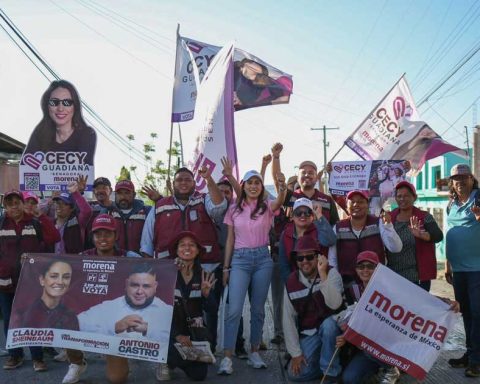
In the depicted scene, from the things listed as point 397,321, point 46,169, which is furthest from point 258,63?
point 397,321

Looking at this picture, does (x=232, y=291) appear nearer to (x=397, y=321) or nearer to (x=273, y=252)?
(x=273, y=252)

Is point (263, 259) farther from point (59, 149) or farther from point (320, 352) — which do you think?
point (59, 149)

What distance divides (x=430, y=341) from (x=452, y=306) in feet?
1.21

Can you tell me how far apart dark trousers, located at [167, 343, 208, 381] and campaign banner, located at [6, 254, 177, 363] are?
35 cm

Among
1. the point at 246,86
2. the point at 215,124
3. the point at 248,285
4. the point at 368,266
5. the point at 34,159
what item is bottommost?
the point at 248,285

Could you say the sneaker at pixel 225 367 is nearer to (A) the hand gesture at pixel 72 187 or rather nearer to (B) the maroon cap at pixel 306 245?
(B) the maroon cap at pixel 306 245

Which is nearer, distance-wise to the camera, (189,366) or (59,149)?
(189,366)

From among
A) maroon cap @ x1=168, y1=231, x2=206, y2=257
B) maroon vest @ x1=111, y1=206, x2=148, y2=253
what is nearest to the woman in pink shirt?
maroon cap @ x1=168, y1=231, x2=206, y2=257

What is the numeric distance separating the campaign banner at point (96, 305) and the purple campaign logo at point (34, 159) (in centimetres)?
192

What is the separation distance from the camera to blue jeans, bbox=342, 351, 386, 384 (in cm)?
458

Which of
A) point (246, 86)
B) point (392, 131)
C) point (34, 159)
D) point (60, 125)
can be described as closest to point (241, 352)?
point (34, 159)

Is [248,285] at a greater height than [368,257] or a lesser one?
lesser

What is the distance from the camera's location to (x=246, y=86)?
7.66 m

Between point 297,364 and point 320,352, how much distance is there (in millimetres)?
255
